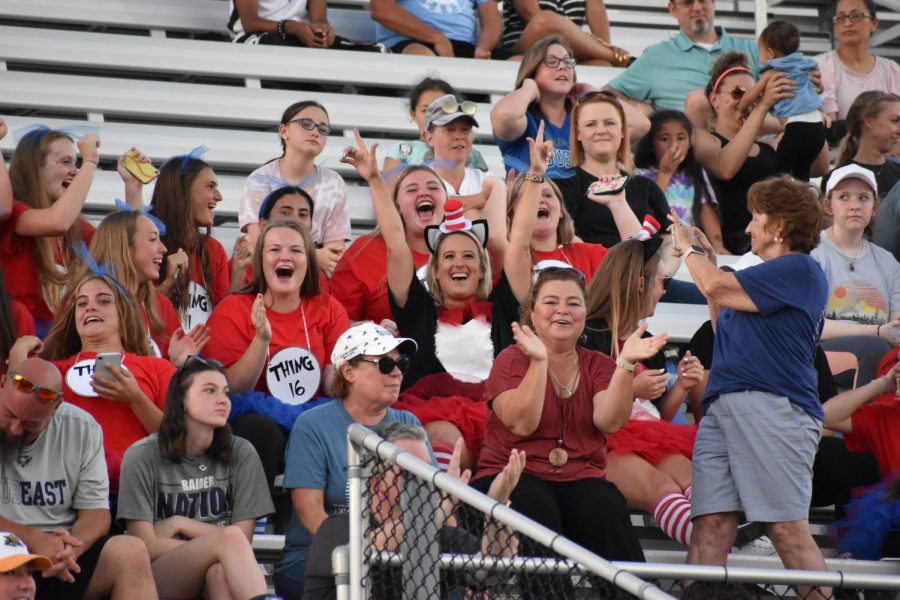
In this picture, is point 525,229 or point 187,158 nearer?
point 525,229

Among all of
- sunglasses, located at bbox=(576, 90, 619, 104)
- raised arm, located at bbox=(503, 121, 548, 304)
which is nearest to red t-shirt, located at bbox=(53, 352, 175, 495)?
raised arm, located at bbox=(503, 121, 548, 304)

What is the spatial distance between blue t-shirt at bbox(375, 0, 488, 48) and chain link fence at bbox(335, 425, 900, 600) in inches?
195

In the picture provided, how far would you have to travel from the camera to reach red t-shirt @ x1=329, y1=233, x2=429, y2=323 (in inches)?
233

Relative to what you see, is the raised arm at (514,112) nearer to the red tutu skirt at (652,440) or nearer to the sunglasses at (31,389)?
the red tutu skirt at (652,440)

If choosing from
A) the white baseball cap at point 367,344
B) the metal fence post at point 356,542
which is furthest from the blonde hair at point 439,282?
the metal fence post at point 356,542

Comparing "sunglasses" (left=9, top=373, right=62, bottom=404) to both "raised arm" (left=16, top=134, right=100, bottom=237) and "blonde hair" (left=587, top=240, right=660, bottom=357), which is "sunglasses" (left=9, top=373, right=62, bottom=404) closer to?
"raised arm" (left=16, top=134, right=100, bottom=237)

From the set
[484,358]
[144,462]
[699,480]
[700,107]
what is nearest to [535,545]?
[699,480]

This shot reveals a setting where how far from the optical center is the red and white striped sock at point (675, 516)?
16.0 ft

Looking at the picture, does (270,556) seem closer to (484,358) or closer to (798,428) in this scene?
(484,358)

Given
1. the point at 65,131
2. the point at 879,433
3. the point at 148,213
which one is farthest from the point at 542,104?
the point at 879,433

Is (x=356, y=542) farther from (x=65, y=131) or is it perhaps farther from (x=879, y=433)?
(x=65, y=131)

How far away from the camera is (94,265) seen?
17.7 ft

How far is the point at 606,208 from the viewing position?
6586mm

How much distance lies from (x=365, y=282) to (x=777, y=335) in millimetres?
1869
